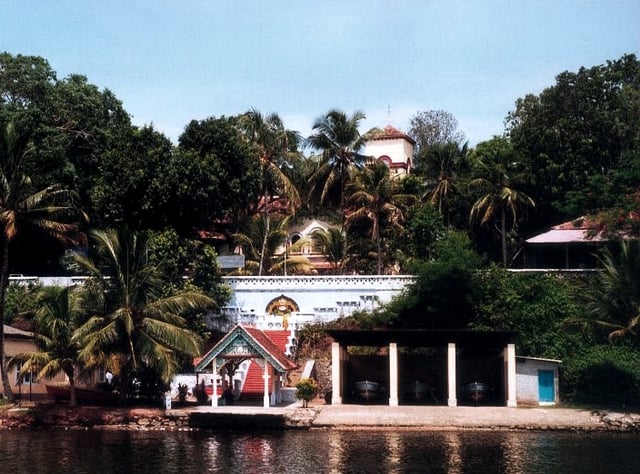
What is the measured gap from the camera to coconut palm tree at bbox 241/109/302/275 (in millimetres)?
49844

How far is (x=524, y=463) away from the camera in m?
23.5

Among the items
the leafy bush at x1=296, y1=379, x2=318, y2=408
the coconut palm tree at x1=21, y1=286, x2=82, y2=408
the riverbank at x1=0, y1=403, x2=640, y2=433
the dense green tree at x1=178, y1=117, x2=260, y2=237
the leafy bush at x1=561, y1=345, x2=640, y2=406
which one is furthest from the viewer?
the dense green tree at x1=178, y1=117, x2=260, y2=237

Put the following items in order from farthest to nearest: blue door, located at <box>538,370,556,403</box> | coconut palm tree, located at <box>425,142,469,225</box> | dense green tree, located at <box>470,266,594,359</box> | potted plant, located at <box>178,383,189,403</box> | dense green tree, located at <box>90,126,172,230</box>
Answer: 1. coconut palm tree, located at <box>425,142,469,225</box>
2. dense green tree, located at <box>90,126,172,230</box>
3. dense green tree, located at <box>470,266,594,359</box>
4. blue door, located at <box>538,370,556,403</box>
5. potted plant, located at <box>178,383,189,403</box>

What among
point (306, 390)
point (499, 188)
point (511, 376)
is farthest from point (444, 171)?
point (306, 390)

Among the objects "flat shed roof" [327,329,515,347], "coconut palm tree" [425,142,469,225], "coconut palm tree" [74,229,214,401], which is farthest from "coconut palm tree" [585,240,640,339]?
"coconut palm tree" [425,142,469,225]

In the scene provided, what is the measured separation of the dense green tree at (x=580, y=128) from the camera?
46688 mm

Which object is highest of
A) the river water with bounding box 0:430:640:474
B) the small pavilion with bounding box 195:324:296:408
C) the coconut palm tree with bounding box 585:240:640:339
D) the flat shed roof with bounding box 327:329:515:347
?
the coconut palm tree with bounding box 585:240:640:339

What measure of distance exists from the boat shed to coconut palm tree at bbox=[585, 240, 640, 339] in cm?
360

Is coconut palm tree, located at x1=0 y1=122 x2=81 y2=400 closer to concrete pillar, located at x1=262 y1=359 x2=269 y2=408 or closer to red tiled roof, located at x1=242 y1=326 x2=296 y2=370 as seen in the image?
red tiled roof, located at x1=242 y1=326 x2=296 y2=370

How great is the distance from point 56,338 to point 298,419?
937 centimetres

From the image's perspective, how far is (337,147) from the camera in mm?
50469

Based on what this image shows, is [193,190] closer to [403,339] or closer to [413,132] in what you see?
[403,339]

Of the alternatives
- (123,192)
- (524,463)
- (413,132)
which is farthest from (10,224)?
(413,132)

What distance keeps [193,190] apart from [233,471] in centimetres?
2139
